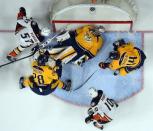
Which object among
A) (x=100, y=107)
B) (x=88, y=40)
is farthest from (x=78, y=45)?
(x=100, y=107)

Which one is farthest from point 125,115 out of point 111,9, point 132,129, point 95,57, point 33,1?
point 33,1

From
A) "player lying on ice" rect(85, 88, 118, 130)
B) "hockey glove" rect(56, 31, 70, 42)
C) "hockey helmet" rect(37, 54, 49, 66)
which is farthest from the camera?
"hockey glove" rect(56, 31, 70, 42)

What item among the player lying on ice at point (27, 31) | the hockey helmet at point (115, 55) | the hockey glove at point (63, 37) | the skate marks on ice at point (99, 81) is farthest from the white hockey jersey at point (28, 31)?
the hockey helmet at point (115, 55)

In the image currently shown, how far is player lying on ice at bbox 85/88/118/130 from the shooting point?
221 centimetres

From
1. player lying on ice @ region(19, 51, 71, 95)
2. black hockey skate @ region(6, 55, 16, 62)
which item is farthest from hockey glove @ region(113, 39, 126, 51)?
black hockey skate @ region(6, 55, 16, 62)

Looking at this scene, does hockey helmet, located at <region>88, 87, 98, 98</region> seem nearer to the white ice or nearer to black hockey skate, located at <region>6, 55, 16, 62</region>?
the white ice

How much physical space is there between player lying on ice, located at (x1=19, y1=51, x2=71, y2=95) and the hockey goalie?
101mm

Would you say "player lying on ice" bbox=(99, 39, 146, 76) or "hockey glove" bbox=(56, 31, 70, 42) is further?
"hockey glove" bbox=(56, 31, 70, 42)

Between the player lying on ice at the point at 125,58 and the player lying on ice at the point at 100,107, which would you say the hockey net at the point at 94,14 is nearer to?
the player lying on ice at the point at 125,58

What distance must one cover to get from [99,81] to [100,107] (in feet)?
0.67

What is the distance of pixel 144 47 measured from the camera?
240 centimetres

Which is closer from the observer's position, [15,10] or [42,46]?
[42,46]

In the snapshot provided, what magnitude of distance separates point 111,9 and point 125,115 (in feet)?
1.67

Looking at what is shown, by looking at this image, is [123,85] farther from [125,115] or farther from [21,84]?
[21,84]
